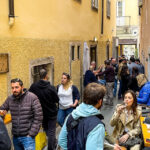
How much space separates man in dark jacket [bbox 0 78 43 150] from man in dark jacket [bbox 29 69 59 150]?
988mm

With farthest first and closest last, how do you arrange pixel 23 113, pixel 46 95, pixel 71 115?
1. pixel 46 95
2. pixel 23 113
3. pixel 71 115

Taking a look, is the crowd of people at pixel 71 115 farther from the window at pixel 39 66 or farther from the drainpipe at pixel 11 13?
the drainpipe at pixel 11 13

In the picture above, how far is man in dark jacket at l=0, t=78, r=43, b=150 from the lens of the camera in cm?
427

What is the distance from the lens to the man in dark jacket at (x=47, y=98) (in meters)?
5.37

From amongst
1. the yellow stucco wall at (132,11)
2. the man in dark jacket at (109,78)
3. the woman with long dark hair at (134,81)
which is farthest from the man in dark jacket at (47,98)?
the yellow stucco wall at (132,11)

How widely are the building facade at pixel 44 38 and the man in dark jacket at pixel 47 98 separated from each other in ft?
1.75

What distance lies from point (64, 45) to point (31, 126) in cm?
456

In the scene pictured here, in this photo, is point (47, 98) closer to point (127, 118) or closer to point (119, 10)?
point (127, 118)

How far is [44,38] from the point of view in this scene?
22.8 feet

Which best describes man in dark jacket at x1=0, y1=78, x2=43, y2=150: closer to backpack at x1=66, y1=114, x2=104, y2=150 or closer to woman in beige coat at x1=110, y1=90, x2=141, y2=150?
woman in beige coat at x1=110, y1=90, x2=141, y2=150

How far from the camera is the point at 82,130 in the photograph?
8.80 ft

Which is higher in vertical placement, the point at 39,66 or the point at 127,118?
the point at 39,66

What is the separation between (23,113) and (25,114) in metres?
0.03

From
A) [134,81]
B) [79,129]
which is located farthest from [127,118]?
[134,81]
